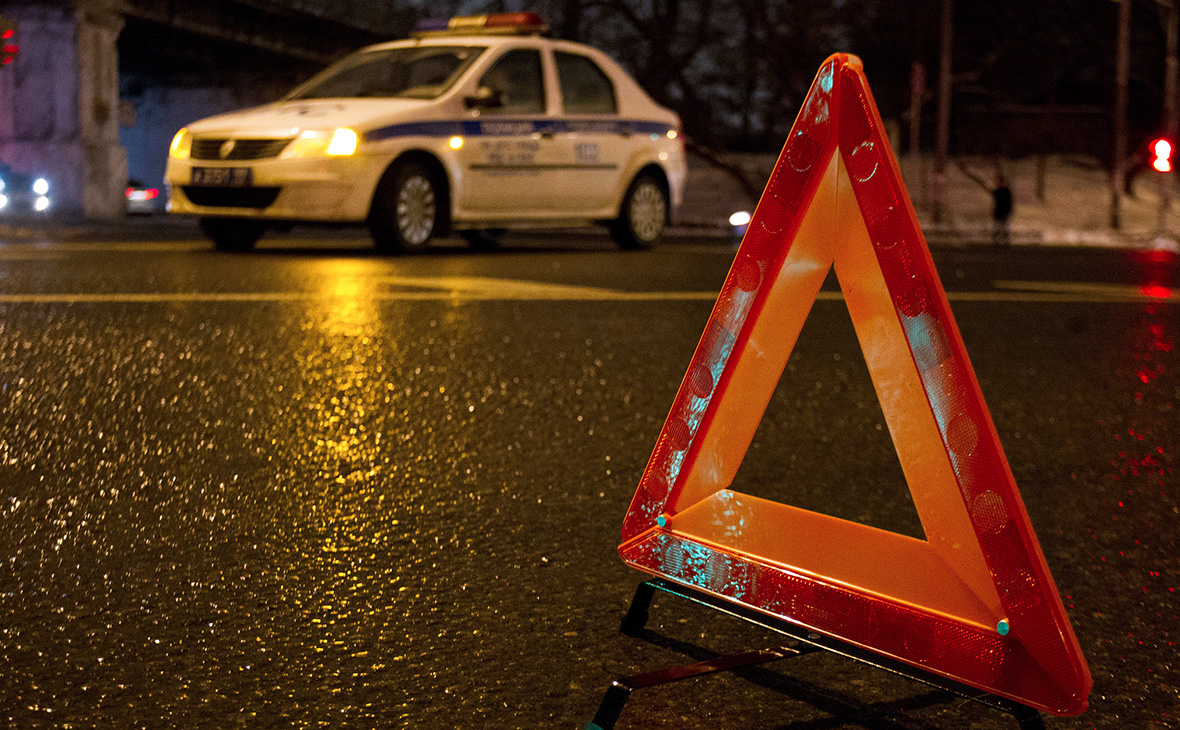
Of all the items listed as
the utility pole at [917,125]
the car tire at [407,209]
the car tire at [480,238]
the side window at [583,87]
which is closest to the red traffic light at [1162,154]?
the utility pole at [917,125]

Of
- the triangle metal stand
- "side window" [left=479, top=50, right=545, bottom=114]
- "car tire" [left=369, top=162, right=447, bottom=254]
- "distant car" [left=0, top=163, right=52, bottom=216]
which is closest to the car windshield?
"side window" [left=479, top=50, right=545, bottom=114]

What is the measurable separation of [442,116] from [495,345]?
230 inches

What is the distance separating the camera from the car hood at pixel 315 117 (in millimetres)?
11211

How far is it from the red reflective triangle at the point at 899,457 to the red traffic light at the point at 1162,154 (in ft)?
67.8

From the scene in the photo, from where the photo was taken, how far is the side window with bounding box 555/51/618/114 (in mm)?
13016

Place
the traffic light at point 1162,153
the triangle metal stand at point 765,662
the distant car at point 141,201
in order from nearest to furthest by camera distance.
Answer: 1. the triangle metal stand at point 765,662
2. the traffic light at point 1162,153
3. the distant car at point 141,201

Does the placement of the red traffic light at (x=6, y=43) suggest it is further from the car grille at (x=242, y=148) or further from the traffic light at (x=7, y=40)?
the car grille at (x=242, y=148)

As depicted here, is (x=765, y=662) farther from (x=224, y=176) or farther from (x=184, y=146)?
(x=184, y=146)

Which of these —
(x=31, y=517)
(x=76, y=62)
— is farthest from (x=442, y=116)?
(x=76, y=62)

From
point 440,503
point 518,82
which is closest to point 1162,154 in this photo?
point 518,82

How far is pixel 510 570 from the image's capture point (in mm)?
2914

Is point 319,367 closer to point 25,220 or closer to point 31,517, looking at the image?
point 31,517

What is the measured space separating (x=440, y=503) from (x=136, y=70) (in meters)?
41.4

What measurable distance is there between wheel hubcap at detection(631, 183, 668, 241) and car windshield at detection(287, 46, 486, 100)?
2051 mm
